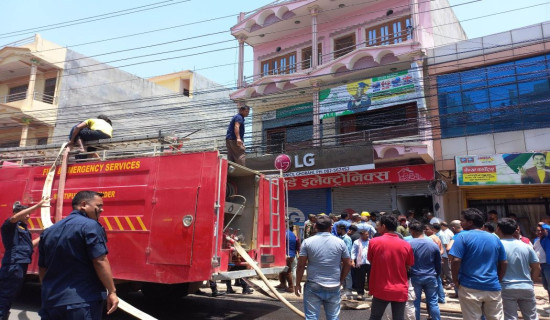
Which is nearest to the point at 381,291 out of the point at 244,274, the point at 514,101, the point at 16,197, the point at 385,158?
the point at 244,274

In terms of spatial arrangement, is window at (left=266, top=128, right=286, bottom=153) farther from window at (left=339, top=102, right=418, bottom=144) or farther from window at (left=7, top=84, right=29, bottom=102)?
window at (left=7, top=84, right=29, bottom=102)

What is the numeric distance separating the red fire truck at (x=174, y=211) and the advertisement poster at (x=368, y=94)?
865cm

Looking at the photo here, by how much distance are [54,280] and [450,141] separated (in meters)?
13.7

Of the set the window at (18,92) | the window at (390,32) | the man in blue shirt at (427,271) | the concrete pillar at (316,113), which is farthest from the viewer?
the window at (18,92)

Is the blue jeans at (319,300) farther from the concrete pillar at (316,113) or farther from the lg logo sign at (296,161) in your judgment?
the concrete pillar at (316,113)

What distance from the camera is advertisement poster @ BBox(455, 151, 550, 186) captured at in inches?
463

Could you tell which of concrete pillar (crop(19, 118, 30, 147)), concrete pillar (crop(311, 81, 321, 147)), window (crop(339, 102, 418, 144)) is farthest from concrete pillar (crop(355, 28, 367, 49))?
concrete pillar (crop(19, 118, 30, 147))

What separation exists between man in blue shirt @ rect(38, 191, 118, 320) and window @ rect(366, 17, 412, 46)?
15004mm

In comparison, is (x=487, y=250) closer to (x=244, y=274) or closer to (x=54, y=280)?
(x=244, y=274)

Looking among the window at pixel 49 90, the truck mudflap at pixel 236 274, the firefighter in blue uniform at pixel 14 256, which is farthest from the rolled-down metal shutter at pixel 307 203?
the window at pixel 49 90

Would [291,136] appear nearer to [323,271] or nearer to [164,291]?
[164,291]

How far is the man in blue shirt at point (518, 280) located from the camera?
4.55 meters

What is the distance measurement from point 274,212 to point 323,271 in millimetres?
2785

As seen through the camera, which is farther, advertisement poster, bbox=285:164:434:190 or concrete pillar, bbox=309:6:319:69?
concrete pillar, bbox=309:6:319:69
